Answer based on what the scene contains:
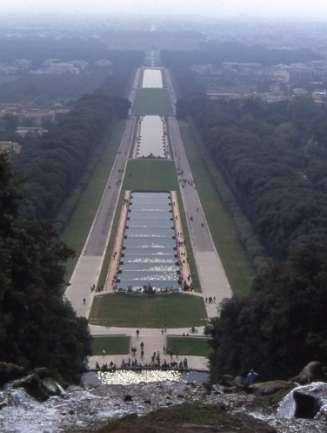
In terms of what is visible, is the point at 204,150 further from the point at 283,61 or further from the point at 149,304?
the point at 283,61

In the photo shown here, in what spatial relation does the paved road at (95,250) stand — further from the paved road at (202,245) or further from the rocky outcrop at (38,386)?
the rocky outcrop at (38,386)

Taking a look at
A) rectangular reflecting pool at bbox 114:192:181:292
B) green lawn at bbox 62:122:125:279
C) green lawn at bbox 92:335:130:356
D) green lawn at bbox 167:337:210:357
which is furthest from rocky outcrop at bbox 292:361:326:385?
green lawn at bbox 62:122:125:279

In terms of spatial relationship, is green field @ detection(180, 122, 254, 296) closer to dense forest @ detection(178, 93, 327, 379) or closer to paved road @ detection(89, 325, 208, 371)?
dense forest @ detection(178, 93, 327, 379)

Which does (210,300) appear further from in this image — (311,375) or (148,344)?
(311,375)

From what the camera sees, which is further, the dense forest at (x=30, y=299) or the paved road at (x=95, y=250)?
the paved road at (x=95, y=250)

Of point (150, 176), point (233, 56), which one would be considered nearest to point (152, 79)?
point (233, 56)

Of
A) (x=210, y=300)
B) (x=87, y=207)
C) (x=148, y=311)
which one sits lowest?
(x=148, y=311)

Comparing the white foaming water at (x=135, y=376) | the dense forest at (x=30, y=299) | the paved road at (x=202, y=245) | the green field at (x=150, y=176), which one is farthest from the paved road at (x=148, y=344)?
the green field at (x=150, y=176)
